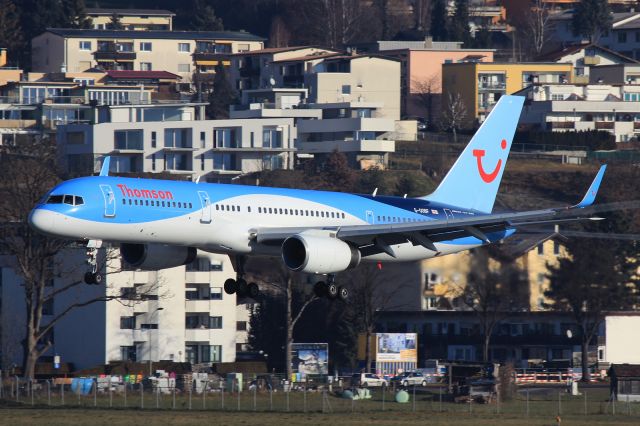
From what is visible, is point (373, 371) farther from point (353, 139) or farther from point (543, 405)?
point (353, 139)

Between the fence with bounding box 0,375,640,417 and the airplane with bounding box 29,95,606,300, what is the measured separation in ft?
37.3

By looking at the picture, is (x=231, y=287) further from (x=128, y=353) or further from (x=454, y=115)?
(x=454, y=115)

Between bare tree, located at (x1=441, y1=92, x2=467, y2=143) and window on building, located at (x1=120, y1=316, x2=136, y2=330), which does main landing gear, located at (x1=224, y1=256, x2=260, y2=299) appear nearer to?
window on building, located at (x1=120, y1=316, x2=136, y2=330)

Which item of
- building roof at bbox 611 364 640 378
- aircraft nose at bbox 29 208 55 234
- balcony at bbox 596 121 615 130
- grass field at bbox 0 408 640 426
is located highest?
balcony at bbox 596 121 615 130

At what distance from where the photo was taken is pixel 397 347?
102 meters

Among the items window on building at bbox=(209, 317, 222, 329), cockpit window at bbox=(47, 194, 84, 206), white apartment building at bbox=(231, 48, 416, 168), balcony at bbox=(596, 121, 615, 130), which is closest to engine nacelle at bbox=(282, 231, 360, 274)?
Answer: cockpit window at bbox=(47, 194, 84, 206)

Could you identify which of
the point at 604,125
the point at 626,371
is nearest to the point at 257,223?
the point at 626,371

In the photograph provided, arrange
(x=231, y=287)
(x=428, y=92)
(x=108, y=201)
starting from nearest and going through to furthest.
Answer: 1. (x=108, y=201)
2. (x=231, y=287)
3. (x=428, y=92)

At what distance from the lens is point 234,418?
6294 centimetres

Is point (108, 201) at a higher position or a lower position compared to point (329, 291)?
higher

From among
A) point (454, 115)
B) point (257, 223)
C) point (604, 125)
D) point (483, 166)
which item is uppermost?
point (454, 115)

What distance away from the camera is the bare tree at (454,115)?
17450cm

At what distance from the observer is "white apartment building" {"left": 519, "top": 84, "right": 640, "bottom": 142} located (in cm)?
17175

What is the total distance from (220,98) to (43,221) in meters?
140
